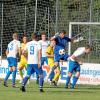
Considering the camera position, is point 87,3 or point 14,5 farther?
point 14,5

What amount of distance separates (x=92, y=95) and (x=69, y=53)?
6938mm

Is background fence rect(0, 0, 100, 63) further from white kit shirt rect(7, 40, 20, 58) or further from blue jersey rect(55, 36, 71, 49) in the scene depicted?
white kit shirt rect(7, 40, 20, 58)

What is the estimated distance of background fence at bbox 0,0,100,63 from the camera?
28.9 m

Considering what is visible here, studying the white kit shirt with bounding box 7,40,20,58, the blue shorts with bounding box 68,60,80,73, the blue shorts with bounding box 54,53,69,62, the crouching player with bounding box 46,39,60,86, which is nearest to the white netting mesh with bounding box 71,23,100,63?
the blue shorts with bounding box 54,53,69,62

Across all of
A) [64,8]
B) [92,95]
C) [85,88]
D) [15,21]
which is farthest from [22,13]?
[92,95]

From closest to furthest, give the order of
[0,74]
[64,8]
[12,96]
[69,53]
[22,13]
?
[12,96]
[69,53]
[0,74]
[64,8]
[22,13]

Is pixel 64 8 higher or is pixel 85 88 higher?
pixel 64 8

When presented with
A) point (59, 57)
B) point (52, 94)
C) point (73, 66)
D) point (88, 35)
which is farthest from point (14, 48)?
point (88, 35)

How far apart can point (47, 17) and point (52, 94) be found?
11177mm

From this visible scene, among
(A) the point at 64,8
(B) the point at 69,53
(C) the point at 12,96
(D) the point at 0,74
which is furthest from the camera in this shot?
(A) the point at 64,8

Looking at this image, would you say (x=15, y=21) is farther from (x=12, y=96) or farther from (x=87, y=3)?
(x=12, y=96)

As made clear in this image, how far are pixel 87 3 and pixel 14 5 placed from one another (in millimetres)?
5306

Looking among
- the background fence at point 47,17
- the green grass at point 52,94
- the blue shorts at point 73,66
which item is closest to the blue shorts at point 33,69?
the green grass at point 52,94

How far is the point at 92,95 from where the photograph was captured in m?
20.1
